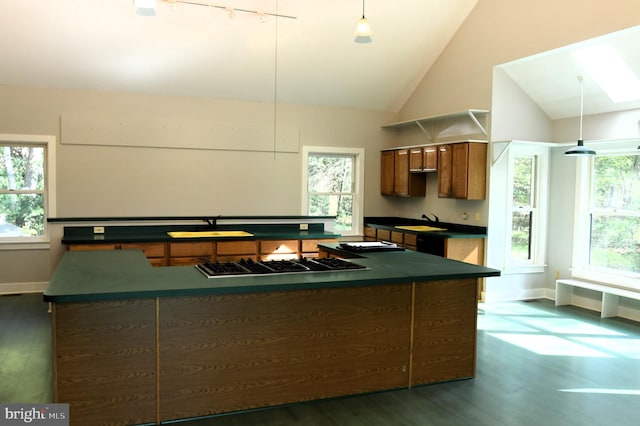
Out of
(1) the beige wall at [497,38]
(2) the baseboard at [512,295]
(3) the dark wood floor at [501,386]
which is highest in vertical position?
(1) the beige wall at [497,38]

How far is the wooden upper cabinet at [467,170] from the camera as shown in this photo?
6.01 meters

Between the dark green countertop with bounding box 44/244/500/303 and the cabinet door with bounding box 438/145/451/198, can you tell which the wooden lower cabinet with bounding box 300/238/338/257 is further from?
the dark green countertop with bounding box 44/244/500/303

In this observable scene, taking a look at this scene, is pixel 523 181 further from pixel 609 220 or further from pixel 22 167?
pixel 22 167

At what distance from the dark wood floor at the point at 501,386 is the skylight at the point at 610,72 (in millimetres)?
2407

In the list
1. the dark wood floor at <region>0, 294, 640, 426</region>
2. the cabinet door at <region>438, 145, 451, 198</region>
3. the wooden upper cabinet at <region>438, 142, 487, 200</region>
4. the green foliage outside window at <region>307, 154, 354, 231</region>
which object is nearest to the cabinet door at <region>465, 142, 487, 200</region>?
the wooden upper cabinet at <region>438, 142, 487, 200</region>

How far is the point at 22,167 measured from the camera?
6.24 metres

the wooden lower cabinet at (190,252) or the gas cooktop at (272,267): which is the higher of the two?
the gas cooktop at (272,267)

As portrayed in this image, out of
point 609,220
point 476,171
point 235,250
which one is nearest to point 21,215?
point 235,250

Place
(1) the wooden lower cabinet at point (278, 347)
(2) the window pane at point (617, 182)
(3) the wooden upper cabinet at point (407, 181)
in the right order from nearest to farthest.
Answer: (1) the wooden lower cabinet at point (278, 347), (2) the window pane at point (617, 182), (3) the wooden upper cabinet at point (407, 181)

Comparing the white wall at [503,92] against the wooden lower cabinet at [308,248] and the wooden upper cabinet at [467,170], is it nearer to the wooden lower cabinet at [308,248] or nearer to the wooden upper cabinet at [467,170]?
the wooden upper cabinet at [467,170]

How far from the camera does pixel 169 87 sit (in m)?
6.47

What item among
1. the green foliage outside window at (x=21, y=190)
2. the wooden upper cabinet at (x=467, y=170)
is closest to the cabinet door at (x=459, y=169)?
the wooden upper cabinet at (x=467, y=170)

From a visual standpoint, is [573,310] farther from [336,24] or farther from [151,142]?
[151,142]

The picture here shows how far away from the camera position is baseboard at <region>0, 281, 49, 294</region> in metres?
6.14
